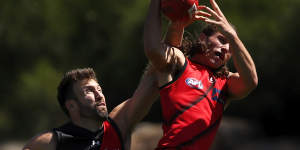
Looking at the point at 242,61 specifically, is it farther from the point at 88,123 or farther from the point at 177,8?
the point at 88,123

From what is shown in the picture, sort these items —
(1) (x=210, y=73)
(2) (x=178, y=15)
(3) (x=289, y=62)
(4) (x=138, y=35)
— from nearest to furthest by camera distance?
1. (2) (x=178, y=15)
2. (1) (x=210, y=73)
3. (3) (x=289, y=62)
4. (4) (x=138, y=35)

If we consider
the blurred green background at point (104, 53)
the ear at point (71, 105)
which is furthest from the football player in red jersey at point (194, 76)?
the blurred green background at point (104, 53)

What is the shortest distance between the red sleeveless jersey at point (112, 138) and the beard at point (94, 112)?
0.14 metres

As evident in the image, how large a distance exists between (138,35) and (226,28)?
14316mm

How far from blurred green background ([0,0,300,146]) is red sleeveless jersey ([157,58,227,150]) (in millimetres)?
12360

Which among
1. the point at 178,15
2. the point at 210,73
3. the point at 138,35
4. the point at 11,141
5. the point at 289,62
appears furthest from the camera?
the point at 11,141

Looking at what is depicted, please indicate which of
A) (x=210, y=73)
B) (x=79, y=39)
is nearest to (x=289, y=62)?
(x=79, y=39)

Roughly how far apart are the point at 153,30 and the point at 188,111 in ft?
2.47

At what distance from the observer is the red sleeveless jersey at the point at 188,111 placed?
5.02 meters

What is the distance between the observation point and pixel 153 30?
4879 mm

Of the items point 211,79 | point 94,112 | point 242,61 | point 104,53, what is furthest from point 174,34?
point 104,53

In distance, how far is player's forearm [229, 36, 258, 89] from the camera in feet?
16.4

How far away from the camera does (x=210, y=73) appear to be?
5.33 meters

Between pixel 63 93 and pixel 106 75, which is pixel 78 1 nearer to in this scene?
pixel 106 75
